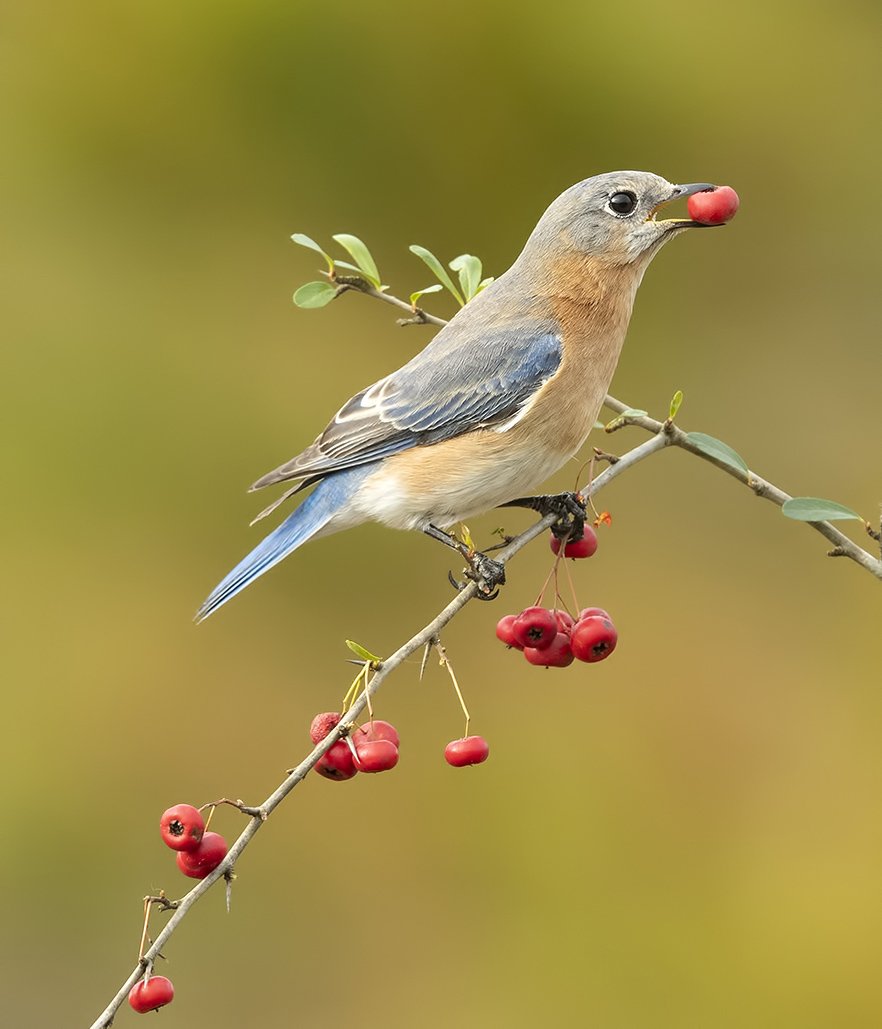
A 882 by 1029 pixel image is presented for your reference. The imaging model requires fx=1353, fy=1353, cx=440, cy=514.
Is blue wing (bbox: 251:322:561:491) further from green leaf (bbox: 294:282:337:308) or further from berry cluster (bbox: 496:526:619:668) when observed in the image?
berry cluster (bbox: 496:526:619:668)

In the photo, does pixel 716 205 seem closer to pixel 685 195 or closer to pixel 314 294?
pixel 685 195

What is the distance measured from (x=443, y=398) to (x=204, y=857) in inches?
60.3

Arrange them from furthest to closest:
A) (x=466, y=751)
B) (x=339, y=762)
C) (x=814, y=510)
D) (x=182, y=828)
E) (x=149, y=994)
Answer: (x=466, y=751) → (x=339, y=762) → (x=814, y=510) → (x=182, y=828) → (x=149, y=994)

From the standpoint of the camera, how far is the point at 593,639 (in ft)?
9.84

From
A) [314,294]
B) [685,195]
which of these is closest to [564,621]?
[314,294]

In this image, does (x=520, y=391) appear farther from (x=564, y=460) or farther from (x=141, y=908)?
(x=141, y=908)

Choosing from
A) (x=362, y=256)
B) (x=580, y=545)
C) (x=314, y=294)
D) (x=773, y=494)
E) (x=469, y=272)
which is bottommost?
(x=580, y=545)

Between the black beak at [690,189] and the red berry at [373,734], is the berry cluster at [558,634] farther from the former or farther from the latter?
the black beak at [690,189]

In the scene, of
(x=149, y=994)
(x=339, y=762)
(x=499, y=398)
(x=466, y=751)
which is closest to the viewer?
(x=149, y=994)

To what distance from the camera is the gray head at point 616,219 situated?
358 cm

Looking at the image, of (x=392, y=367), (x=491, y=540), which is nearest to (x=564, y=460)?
(x=491, y=540)

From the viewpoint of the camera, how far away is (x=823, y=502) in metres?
2.69

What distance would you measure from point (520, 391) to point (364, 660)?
1110mm

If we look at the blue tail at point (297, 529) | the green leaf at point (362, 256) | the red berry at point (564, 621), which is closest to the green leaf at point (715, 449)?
the red berry at point (564, 621)
